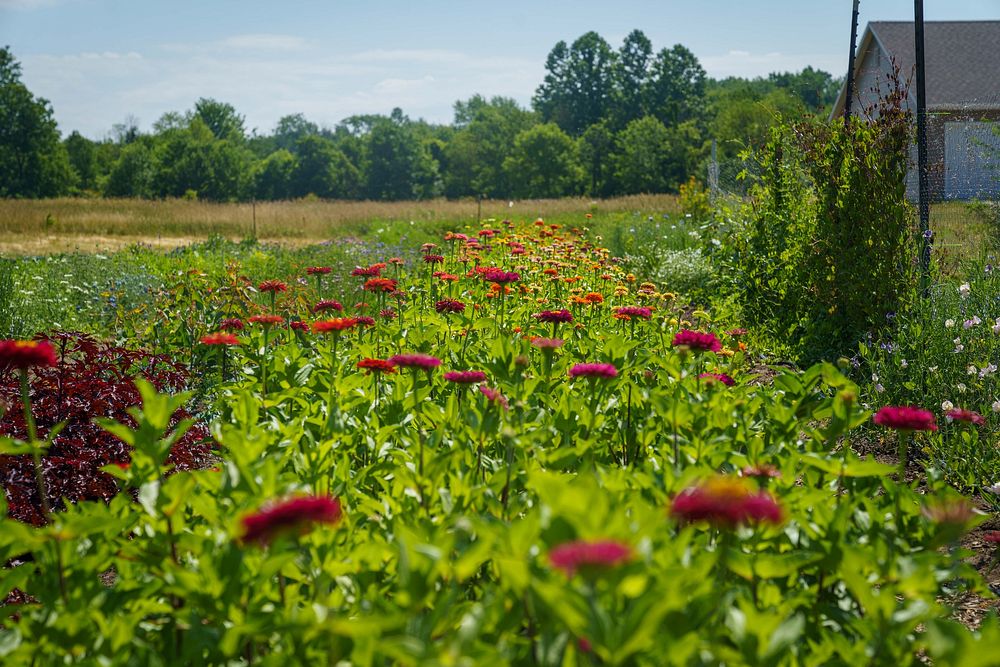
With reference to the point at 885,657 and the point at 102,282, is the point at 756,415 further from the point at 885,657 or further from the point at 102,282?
the point at 102,282

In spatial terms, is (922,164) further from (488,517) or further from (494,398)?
(488,517)

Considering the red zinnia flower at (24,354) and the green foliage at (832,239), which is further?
the green foliage at (832,239)

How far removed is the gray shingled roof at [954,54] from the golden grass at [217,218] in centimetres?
750

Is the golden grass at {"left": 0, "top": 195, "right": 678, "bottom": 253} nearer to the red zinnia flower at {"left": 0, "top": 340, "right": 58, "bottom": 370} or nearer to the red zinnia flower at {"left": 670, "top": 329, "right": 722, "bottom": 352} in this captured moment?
the red zinnia flower at {"left": 670, "top": 329, "right": 722, "bottom": 352}

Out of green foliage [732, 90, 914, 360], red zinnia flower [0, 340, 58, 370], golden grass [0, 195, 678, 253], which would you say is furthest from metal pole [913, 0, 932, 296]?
golden grass [0, 195, 678, 253]

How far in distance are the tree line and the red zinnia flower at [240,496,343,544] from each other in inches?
1422

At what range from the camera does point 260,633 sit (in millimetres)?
1347

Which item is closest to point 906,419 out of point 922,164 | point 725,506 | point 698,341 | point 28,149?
point 698,341

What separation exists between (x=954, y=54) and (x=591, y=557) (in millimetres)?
26673

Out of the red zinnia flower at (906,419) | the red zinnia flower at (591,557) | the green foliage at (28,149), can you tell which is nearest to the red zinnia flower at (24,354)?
the red zinnia flower at (591,557)

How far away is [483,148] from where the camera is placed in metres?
61.8

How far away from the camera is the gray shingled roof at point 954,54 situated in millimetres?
22016

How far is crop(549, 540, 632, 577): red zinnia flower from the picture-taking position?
3.17 ft

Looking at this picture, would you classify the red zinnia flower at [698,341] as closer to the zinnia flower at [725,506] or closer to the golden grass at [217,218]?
the zinnia flower at [725,506]
